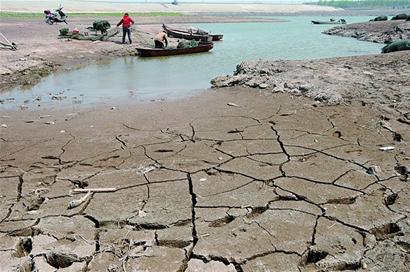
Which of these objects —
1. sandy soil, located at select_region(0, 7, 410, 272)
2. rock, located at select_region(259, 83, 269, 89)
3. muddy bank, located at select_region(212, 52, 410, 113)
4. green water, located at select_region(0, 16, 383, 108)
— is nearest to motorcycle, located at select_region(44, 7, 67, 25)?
green water, located at select_region(0, 16, 383, 108)

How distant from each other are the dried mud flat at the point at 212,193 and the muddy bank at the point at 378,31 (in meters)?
19.1

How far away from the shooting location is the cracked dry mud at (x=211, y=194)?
3.57m

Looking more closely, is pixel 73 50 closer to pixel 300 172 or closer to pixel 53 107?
pixel 53 107

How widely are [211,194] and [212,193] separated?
24mm

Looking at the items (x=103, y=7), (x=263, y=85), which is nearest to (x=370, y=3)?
(x=103, y=7)

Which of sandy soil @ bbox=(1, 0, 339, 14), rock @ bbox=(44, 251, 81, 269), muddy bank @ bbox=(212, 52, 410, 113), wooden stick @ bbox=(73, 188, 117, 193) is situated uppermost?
sandy soil @ bbox=(1, 0, 339, 14)

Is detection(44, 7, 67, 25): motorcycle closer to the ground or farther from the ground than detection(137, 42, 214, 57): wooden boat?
farther from the ground

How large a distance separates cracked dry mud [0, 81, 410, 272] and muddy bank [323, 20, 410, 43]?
1921 cm

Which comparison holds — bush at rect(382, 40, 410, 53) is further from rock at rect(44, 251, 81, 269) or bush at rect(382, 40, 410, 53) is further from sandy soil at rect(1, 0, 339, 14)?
sandy soil at rect(1, 0, 339, 14)

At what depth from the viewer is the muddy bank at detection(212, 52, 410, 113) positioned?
321 inches

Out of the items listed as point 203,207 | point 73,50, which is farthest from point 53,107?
point 73,50

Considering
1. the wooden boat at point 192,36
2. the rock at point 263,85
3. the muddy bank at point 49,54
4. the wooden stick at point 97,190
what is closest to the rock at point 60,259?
the wooden stick at point 97,190

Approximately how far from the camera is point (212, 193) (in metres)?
4.58

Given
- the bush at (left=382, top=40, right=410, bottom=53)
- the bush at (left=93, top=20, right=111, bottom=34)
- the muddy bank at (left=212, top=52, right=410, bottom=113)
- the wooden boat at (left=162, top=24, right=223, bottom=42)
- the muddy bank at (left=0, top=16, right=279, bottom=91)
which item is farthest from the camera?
the wooden boat at (left=162, top=24, right=223, bottom=42)
